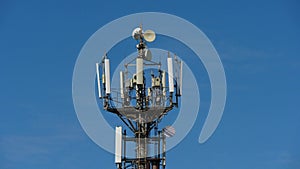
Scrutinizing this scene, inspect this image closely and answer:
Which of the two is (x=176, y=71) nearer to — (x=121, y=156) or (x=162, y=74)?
(x=162, y=74)

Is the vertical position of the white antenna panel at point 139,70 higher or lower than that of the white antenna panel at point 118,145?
higher

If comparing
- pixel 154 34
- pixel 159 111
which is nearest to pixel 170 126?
pixel 159 111

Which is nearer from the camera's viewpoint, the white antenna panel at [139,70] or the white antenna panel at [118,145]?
the white antenna panel at [139,70]

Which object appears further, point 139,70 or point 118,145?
point 118,145

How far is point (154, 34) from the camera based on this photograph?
251 feet

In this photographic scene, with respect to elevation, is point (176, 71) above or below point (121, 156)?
above

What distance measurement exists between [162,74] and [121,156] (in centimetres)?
652

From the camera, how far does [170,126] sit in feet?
251

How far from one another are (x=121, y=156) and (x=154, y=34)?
890 centimetres

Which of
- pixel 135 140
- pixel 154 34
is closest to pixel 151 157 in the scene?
pixel 135 140

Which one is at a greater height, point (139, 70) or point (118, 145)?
point (139, 70)

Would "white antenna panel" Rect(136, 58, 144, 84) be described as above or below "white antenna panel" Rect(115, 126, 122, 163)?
above

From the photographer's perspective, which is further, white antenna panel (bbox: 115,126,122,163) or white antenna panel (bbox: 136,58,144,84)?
white antenna panel (bbox: 115,126,122,163)

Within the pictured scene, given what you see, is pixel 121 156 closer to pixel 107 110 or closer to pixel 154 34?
pixel 107 110
